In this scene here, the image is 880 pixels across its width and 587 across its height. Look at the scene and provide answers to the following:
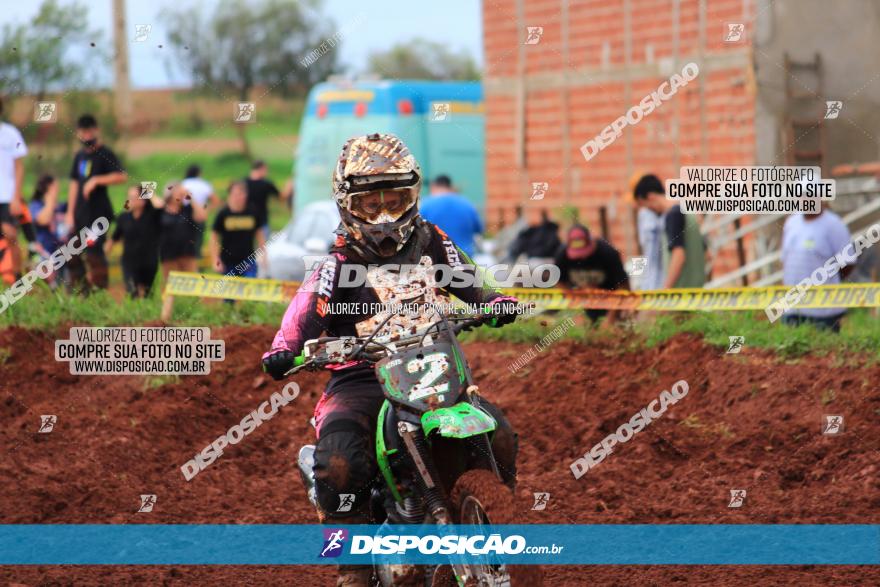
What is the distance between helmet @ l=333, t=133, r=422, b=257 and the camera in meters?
6.54

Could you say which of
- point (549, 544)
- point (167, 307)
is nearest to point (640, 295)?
point (549, 544)

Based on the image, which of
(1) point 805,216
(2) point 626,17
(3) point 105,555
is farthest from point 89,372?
(2) point 626,17

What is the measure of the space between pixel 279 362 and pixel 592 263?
311 inches

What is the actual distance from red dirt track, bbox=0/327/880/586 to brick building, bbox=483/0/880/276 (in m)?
6.48

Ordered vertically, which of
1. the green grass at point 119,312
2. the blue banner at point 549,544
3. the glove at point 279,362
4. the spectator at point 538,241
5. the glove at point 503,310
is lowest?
the blue banner at point 549,544

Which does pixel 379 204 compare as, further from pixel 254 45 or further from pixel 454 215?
pixel 254 45

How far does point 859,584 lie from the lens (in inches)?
280

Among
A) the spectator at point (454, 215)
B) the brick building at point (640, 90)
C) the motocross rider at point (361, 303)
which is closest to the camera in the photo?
the motocross rider at point (361, 303)

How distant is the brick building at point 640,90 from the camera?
19031 mm

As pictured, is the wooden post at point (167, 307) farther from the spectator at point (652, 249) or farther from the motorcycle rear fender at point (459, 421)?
the motorcycle rear fender at point (459, 421)

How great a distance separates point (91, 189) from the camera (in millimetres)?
14969

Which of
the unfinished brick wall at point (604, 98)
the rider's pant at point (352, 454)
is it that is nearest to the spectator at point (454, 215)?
the unfinished brick wall at point (604, 98)

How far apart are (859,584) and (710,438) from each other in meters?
2.88

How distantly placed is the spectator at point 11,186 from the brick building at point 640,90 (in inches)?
287
